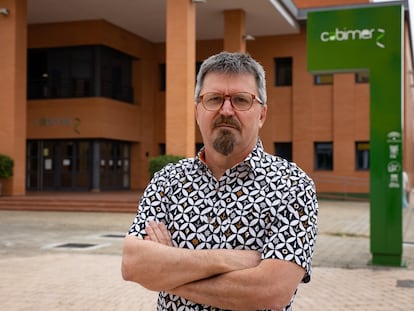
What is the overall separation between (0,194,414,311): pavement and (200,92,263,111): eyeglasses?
4.63 metres

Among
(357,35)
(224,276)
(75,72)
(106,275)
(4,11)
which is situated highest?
(4,11)

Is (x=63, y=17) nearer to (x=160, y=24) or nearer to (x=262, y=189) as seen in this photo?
(x=160, y=24)

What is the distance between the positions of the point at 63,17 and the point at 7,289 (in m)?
21.8

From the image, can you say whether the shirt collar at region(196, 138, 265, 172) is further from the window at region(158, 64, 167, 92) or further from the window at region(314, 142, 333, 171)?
the window at region(158, 64, 167, 92)

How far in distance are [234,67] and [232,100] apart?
124 millimetres

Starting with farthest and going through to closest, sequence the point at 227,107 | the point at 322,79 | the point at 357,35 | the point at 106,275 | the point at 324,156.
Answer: the point at 322,79 < the point at 324,156 < the point at 357,35 < the point at 106,275 < the point at 227,107

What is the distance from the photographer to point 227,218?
2104mm

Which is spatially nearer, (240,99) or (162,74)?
(240,99)

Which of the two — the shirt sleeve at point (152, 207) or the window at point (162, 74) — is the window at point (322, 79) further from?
the shirt sleeve at point (152, 207)

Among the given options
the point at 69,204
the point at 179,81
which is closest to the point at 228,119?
the point at 179,81

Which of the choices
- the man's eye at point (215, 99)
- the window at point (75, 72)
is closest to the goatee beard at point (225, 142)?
the man's eye at point (215, 99)

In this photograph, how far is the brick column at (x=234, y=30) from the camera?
25.6 m

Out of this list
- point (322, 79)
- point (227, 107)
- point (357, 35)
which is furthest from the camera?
point (322, 79)

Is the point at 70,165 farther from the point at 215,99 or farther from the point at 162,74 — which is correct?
the point at 215,99
